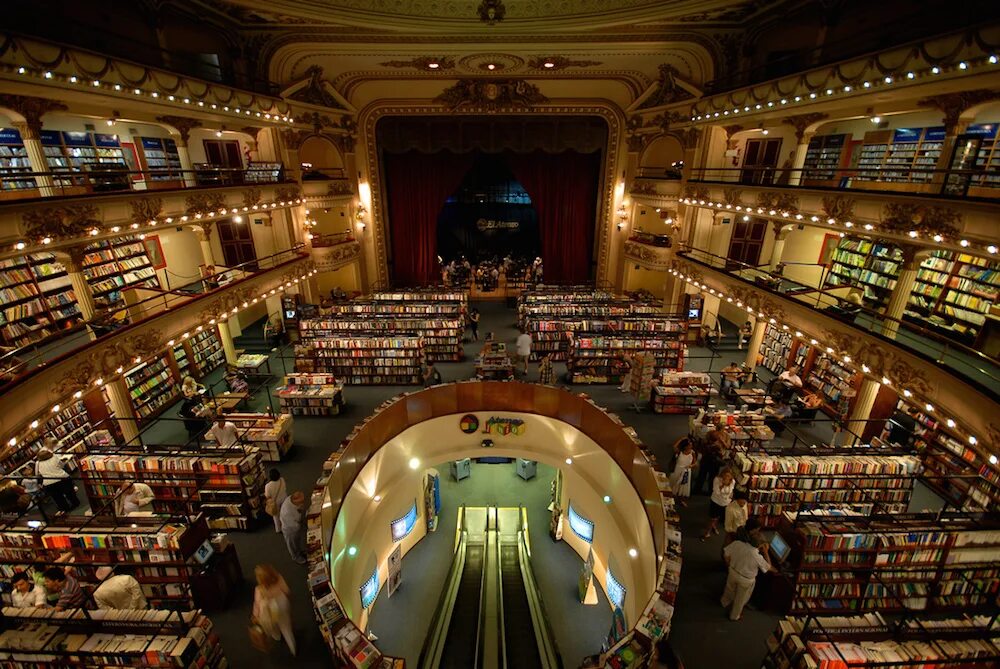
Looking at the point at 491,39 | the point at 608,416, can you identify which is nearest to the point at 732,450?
the point at 608,416

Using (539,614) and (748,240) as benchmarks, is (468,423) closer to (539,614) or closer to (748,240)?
(539,614)

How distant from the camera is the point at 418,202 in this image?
17219 millimetres

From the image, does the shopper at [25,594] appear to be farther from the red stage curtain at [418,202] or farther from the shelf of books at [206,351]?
the red stage curtain at [418,202]

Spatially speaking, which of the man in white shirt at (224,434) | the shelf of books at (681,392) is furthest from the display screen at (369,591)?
the shelf of books at (681,392)

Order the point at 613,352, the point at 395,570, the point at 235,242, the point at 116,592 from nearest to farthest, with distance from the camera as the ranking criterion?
1. the point at 116,592
2. the point at 395,570
3. the point at 613,352
4. the point at 235,242

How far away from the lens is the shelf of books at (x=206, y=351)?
11.1 m

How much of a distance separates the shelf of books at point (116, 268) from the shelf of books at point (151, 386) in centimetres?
148

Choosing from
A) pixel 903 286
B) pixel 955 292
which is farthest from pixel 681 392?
pixel 955 292

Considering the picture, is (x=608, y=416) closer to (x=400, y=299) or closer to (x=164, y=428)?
(x=400, y=299)

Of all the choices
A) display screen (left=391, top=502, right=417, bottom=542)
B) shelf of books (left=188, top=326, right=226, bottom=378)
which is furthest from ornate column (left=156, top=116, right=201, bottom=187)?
display screen (left=391, top=502, right=417, bottom=542)

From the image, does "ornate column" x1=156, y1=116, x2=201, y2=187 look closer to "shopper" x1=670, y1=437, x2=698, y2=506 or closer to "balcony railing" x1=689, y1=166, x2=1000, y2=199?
"shopper" x1=670, y1=437, x2=698, y2=506

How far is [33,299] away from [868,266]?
1641 centimetres

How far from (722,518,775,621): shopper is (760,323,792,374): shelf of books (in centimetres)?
747

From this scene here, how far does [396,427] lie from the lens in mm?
9070
